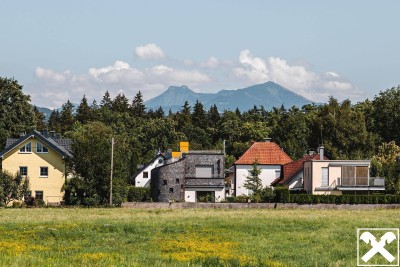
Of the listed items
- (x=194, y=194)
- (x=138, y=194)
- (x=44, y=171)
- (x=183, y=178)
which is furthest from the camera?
(x=138, y=194)

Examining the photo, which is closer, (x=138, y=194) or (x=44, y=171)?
(x=44, y=171)

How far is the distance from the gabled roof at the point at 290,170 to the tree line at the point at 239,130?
8550 mm

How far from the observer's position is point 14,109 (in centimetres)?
11094

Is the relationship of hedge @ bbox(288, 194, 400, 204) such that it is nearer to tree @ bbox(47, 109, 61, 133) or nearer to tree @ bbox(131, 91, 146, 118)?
tree @ bbox(47, 109, 61, 133)

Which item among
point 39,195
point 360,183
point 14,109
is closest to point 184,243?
point 39,195

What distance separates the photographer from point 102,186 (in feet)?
237

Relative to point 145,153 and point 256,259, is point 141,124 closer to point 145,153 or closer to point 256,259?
point 145,153

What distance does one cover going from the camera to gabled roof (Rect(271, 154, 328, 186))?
8554 cm

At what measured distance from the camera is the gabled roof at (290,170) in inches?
3368

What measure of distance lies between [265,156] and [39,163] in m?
27.8

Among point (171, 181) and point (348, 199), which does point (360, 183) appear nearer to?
point (348, 199)

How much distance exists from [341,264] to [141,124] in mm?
130025

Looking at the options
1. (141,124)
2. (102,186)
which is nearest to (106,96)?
(141,124)

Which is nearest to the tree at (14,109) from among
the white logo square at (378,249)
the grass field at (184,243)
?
the grass field at (184,243)
